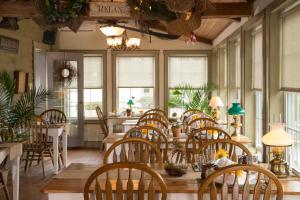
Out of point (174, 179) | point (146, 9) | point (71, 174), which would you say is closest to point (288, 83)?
point (146, 9)

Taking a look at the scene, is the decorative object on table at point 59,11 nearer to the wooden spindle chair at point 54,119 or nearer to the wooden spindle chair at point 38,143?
the wooden spindle chair at point 38,143

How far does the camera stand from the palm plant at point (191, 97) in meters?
8.77

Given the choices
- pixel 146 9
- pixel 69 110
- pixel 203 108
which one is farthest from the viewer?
pixel 69 110

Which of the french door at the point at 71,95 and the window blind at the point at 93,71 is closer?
the french door at the point at 71,95

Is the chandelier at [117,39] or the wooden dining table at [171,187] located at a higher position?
the chandelier at [117,39]

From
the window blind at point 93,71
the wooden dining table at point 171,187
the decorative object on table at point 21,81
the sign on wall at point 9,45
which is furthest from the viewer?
the window blind at point 93,71

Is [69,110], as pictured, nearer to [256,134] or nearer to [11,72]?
[11,72]

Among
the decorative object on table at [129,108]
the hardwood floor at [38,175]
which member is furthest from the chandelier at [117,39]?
the hardwood floor at [38,175]

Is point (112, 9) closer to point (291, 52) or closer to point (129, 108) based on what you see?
point (291, 52)

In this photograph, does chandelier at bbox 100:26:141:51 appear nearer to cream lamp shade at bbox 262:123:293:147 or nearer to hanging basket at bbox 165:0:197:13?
hanging basket at bbox 165:0:197:13

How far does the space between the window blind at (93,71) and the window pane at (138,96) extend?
0.53m

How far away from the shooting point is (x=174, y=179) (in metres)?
2.95

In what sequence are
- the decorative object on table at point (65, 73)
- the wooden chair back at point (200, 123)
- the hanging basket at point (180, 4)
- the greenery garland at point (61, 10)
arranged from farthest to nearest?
the decorative object on table at point (65, 73)
the wooden chair back at point (200, 123)
the greenery garland at point (61, 10)
the hanging basket at point (180, 4)

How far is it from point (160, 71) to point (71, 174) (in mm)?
6728
